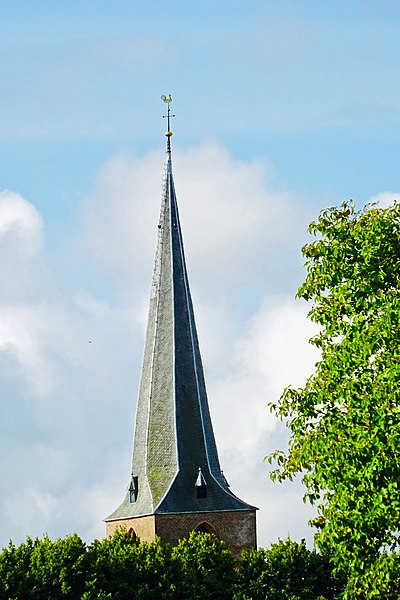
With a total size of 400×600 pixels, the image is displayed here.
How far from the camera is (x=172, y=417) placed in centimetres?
6812

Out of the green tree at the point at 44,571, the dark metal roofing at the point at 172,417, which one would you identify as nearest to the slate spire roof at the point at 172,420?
the dark metal roofing at the point at 172,417

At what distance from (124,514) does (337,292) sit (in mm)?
39205

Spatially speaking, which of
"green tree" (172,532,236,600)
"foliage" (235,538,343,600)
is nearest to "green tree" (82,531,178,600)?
"green tree" (172,532,236,600)

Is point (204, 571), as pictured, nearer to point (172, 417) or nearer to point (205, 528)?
point (205, 528)

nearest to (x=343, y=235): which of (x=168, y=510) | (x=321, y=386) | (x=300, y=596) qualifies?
(x=321, y=386)

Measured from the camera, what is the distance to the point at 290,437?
108 ft


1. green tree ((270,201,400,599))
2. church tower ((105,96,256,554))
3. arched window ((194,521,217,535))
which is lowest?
green tree ((270,201,400,599))

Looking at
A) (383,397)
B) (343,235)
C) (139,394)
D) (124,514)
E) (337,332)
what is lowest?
(383,397)

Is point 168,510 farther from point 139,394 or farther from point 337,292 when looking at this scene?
point 337,292

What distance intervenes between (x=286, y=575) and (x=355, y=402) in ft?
85.9

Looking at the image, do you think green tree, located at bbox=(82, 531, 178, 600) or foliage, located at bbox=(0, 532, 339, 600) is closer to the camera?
foliage, located at bbox=(0, 532, 339, 600)

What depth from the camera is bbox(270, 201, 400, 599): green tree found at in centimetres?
2966

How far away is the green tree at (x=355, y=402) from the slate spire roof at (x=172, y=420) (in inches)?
1344

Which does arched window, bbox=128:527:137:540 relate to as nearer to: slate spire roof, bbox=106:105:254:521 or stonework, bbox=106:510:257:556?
stonework, bbox=106:510:257:556
